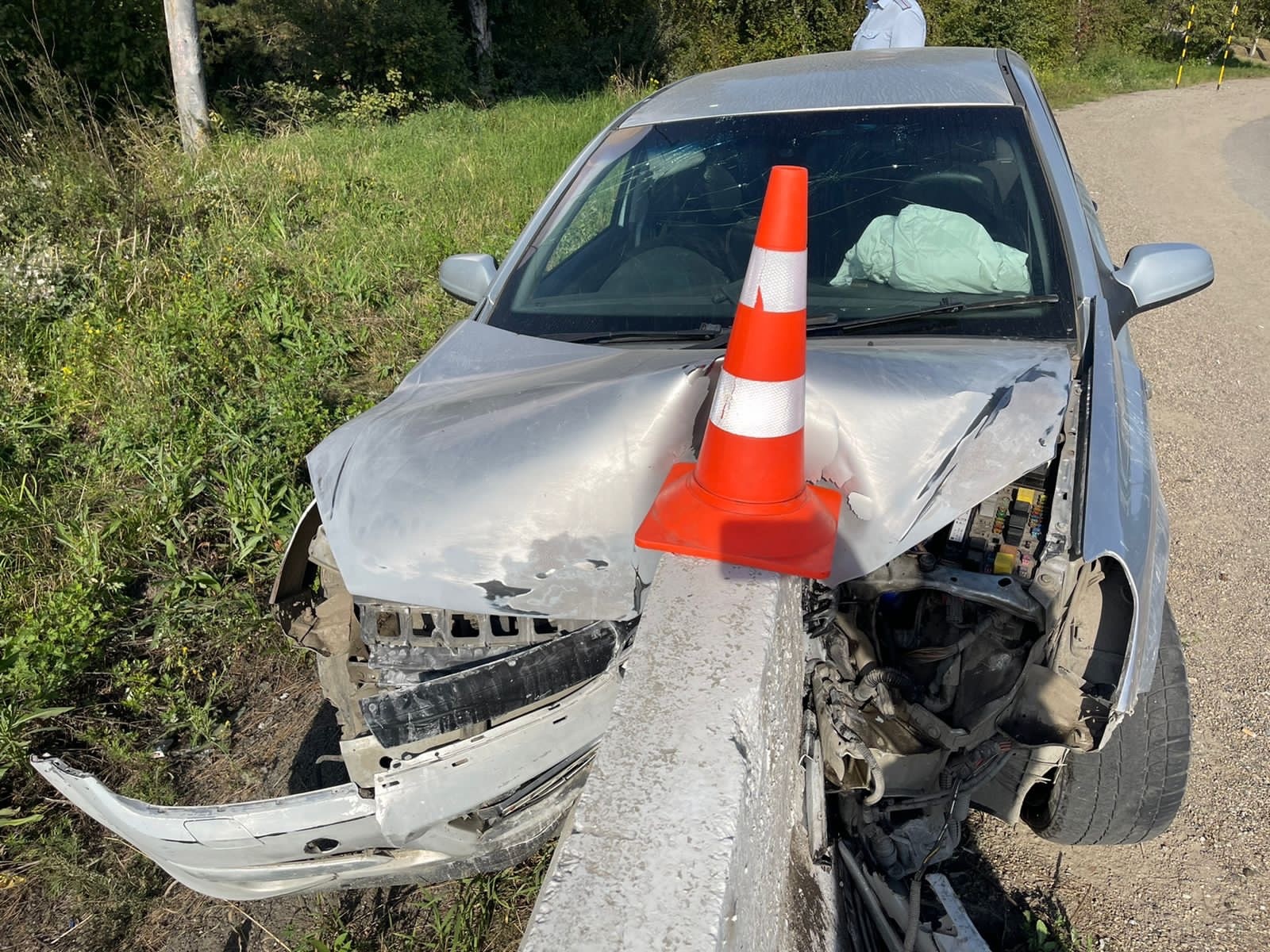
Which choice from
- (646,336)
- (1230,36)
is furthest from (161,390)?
(1230,36)

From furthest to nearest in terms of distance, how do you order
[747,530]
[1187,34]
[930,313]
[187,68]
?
1. [1187,34]
2. [187,68]
3. [930,313]
4. [747,530]

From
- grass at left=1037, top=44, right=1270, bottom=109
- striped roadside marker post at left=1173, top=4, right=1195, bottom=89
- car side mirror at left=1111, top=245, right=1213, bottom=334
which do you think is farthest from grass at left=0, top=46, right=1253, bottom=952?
striped roadside marker post at left=1173, top=4, right=1195, bottom=89

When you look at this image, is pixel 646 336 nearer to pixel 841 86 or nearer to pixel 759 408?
pixel 759 408

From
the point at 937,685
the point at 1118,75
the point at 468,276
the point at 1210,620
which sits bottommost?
the point at 1210,620

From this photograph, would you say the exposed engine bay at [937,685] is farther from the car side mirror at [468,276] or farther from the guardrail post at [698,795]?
the car side mirror at [468,276]

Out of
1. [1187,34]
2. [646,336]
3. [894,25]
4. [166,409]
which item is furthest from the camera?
[1187,34]

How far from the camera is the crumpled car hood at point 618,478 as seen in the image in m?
1.54

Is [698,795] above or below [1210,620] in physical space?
above

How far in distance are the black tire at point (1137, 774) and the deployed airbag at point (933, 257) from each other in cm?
93

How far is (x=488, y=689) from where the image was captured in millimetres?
1574

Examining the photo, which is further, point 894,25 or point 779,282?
point 894,25

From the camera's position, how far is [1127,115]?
13.1 metres

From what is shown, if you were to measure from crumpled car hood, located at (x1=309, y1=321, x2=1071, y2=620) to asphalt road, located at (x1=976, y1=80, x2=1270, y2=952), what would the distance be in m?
1.21

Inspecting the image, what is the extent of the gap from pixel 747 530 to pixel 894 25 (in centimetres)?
596
